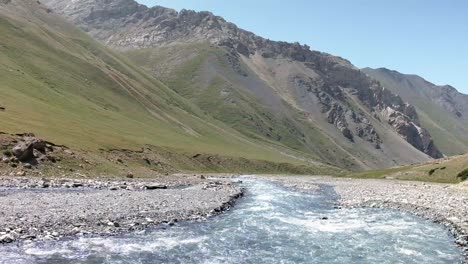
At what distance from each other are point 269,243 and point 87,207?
1791cm

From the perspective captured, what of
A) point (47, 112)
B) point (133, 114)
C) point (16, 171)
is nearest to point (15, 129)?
point (16, 171)

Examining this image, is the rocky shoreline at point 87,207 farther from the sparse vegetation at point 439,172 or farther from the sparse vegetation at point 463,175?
the sparse vegetation at point 439,172

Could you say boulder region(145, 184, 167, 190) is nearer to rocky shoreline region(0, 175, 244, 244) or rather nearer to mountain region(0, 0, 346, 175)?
rocky shoreline region(0, 175, 244, 244)

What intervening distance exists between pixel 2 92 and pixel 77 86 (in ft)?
230

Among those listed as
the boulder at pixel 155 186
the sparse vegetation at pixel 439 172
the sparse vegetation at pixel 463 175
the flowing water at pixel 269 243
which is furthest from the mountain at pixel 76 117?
the sparse vegetation at pixel 463 175

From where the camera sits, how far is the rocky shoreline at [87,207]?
1296 inches

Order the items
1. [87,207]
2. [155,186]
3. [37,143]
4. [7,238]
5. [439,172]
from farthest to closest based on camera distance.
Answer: [439,172] → [155,186] → [37,143] → [87,207] → [7,238]

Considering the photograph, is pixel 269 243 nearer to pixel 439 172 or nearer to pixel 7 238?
pixel 7 238

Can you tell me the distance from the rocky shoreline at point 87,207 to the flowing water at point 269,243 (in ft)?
6.80

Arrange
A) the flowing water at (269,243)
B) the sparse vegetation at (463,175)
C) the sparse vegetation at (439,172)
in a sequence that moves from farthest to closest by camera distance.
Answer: the sparse vegetation at (439,172) → the sparse vegetation at (463,175) → the flowing water at (269,243)

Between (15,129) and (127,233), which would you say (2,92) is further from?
(127,233)

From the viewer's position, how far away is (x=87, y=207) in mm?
42094

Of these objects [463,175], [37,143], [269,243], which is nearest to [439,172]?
[463,175]

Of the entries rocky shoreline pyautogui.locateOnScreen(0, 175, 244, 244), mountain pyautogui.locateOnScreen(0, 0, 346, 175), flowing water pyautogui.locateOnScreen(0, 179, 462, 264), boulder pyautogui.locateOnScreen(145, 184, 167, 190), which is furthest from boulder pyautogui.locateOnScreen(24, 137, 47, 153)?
flowing water pyautogui.locateOnScreen(0, 179, 462, 264)
